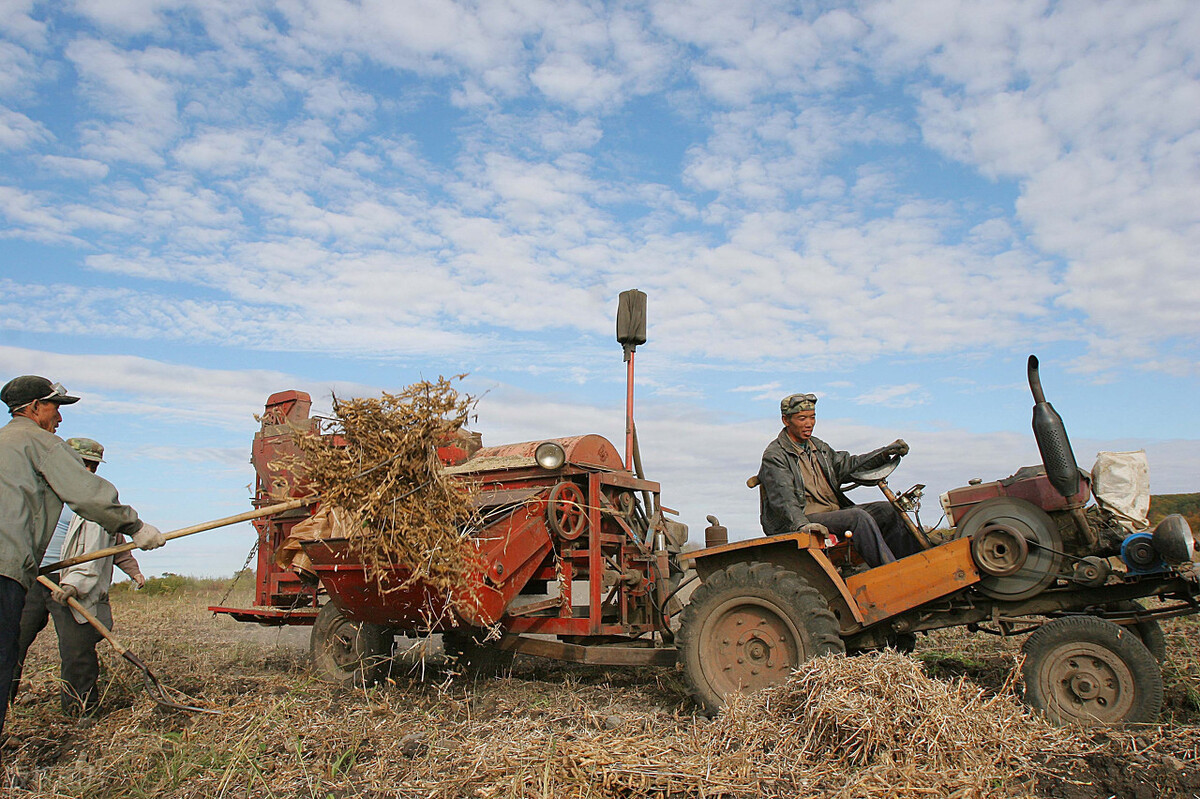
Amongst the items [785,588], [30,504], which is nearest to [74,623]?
[30,504]

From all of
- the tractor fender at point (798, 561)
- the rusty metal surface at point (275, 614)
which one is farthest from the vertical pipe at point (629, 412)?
the rusty metal surface at point (275, 614)

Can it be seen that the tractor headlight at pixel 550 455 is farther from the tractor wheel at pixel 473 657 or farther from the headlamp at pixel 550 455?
the tractor wheel at pixel 473 657

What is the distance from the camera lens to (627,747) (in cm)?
379

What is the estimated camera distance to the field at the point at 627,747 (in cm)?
347

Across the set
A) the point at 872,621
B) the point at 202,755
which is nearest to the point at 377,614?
the point at 202,755

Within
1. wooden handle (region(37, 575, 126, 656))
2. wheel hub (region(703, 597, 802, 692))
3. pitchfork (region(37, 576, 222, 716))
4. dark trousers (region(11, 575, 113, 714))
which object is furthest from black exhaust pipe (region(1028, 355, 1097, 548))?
dark trousers (region(11, 575, 113, 714))

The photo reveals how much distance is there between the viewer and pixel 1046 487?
474 cm

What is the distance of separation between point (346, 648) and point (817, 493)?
3908 millimetres

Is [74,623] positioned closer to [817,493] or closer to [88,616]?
[88,616]

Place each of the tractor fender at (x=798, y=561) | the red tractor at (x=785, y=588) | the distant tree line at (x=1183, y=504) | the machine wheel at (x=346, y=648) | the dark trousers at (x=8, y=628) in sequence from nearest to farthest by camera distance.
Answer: the dark trousers at (x=8, y=628)
the red tractor at (x=785, y=588)
the tractor fender at (x=798, y=561)
the machine wheel at (x=346, y=648)
the distant tree line at (x=1183, y=504)

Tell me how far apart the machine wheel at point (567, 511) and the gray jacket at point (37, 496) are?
256cm

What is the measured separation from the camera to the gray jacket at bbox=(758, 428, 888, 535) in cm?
540

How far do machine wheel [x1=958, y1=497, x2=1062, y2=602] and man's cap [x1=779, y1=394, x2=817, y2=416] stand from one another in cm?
142

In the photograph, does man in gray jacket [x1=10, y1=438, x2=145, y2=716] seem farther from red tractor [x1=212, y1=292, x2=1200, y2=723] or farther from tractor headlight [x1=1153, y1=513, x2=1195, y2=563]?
tractor headlight [x1=1153, y1=513, x2=1195, y2=563]
